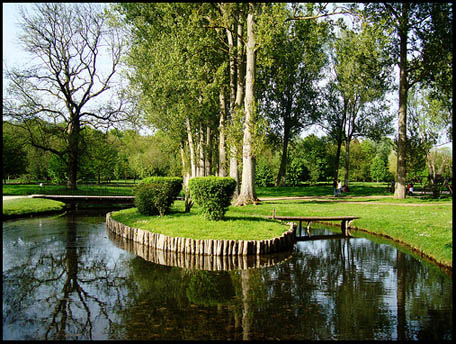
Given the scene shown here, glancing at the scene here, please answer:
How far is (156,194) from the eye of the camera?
1582cm

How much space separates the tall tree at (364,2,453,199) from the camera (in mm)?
22109

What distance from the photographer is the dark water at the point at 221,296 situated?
588 centimetres

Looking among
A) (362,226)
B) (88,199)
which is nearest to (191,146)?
(88,199)

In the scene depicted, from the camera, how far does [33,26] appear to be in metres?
31.1

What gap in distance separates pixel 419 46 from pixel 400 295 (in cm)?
2284

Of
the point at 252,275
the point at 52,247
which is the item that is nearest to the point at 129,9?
the point at 52,247

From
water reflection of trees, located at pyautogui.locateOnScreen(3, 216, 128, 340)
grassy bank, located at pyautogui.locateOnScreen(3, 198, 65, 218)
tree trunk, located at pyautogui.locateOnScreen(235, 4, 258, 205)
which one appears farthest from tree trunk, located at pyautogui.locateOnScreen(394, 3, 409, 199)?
grassy bank, located at pyautogui.locateOnScreen(3, 198, 65, 218)

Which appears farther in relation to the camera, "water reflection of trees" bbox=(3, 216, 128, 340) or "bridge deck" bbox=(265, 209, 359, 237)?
"bridge deck" bbox=(265, 209, 359, 237)

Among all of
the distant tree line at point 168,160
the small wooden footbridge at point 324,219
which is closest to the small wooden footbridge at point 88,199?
the distant tree line at point 168,160

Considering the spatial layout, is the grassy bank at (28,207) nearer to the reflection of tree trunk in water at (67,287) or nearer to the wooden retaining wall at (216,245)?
the reflection of tree trunk in water at (67,287)

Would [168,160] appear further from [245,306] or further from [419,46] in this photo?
[245,306]

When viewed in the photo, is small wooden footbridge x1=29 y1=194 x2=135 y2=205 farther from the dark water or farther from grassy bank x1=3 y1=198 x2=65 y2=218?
the dark water

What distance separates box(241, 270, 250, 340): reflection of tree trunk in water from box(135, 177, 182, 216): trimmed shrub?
24.0 ft

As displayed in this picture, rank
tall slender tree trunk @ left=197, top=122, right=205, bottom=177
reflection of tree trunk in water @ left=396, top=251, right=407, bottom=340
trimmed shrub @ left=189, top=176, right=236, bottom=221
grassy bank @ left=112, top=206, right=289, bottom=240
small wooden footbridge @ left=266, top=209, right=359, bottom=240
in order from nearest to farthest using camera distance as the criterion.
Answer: reflection of tree trunk in water @ left=396, top=251, right=407, bottom=340
grassy bank @ left=112, top=206, right=289, bottom=240
trimmed shrub @ left=189, top=176, right=236, bottom=221
small wooden footbridge @ left=266, top=209, right=359, bottom=240
tall slender tree trunk @ left=197, top=122, right=205, bottom=177
